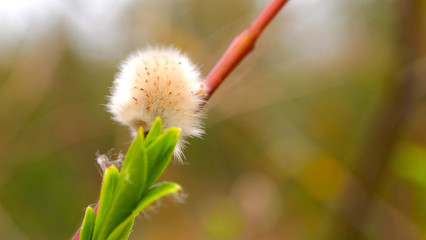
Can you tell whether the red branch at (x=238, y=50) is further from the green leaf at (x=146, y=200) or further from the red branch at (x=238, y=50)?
the green leaf at (x=146, y=200)

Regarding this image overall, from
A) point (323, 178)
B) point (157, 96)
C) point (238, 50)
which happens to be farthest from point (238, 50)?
point (323, 178)

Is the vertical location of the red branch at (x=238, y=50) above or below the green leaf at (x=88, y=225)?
above

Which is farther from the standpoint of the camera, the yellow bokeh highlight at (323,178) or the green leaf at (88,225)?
the yellow bokeh highlight at (323,178)

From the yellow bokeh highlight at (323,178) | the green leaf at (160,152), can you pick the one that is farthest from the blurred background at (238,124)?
the green leaf at (160,152)

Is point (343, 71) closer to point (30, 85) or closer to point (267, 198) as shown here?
point (267, 198)

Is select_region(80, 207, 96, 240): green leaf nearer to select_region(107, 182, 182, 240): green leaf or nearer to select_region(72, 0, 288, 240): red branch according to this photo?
select_region(107, 182, 182, 240): green leaf

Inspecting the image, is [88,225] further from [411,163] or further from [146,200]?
[411,163]

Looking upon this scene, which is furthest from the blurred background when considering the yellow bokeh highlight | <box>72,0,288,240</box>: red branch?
<box>72,0,288,240</box>: red branch
